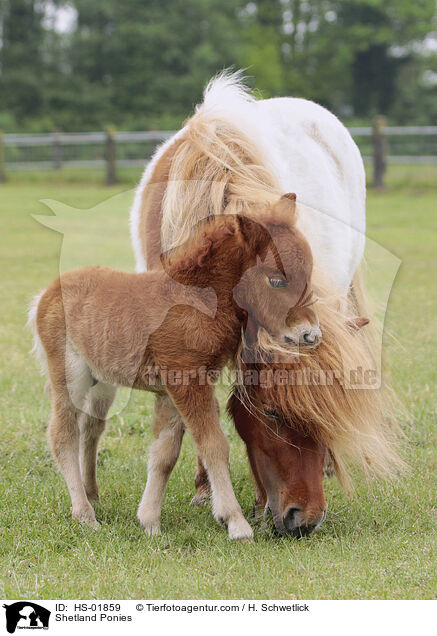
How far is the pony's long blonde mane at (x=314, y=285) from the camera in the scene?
3.12m

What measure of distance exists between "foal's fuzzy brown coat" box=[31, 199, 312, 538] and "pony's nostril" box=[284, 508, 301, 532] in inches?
6.1

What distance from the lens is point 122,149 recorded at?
2306 centimetres

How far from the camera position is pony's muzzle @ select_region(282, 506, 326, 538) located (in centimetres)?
314

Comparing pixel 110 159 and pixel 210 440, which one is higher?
pixel 210 440

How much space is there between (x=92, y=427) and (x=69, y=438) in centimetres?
26

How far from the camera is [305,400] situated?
3.09 meters

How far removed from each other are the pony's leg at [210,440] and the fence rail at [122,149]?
18.0m

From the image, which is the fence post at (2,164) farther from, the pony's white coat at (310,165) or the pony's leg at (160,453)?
the pony's leg at (160,453)

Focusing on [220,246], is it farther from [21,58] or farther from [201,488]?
[21,58]

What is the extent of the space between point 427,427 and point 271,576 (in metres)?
2.32

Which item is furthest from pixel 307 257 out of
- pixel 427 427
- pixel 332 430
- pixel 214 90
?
A: pixel 427 427

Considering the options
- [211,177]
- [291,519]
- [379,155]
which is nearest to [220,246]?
[211,177]
